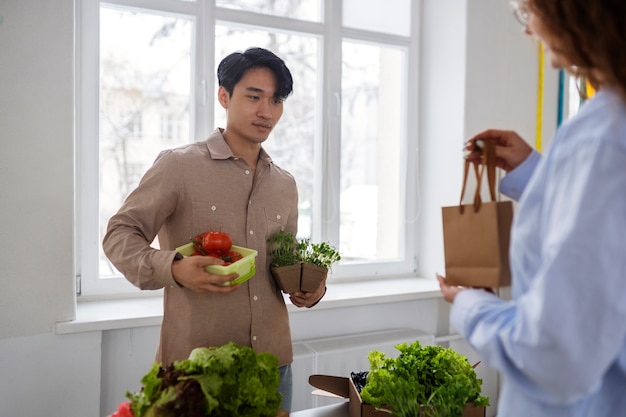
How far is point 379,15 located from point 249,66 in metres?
1.61

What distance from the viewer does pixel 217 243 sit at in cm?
Answer: 145

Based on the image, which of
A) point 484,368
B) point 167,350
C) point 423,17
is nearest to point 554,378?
point 167,350

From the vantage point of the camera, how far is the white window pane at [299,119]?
2.79 metres

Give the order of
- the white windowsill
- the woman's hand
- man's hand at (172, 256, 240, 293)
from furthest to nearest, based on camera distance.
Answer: the white windowsill → man's hand at (172, 256, 240, 293) → the woman's hand

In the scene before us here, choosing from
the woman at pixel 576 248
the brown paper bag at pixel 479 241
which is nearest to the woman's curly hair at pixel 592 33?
the woman at pixel 576 248

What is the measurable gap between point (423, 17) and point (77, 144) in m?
2.09

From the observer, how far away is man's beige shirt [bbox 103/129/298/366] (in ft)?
5.13

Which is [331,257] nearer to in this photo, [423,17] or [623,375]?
[623,375]

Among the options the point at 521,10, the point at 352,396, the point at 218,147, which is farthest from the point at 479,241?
the point at 218,147

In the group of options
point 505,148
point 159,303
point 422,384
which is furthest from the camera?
point 159,303

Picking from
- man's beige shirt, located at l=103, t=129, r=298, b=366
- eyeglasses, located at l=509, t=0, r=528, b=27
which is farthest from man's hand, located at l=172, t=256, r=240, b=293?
eyeglasses, located at l=509, t=0, r=528, b=27

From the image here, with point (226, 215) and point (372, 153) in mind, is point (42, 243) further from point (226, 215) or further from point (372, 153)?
point (372, 153)

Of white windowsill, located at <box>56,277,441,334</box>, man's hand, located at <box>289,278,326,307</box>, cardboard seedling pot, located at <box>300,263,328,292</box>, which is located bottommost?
white windowsill, located at <box>56,277,441,334</box>

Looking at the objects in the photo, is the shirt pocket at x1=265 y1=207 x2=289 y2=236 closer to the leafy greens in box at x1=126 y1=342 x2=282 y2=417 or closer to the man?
the man
